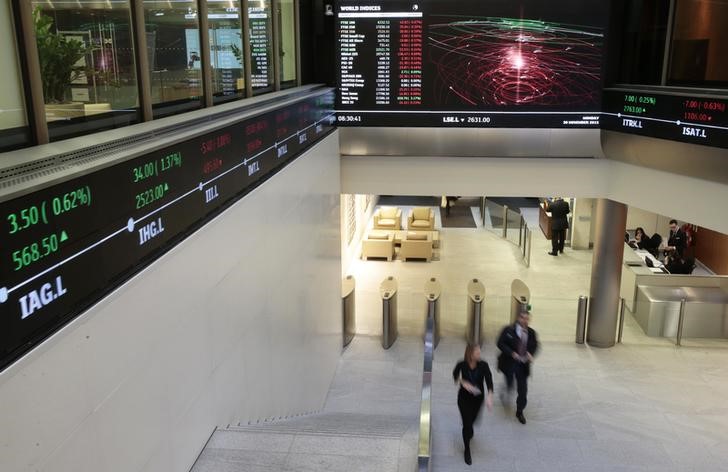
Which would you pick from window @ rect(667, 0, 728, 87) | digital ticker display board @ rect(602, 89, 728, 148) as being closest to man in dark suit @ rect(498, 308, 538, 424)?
digital ticker display board @ rect(602, 89, 728, 148)

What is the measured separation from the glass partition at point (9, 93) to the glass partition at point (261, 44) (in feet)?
12.3

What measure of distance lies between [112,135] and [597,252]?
10.1m

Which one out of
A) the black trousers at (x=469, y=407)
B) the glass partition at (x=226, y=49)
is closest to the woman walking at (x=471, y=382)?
the black trousers at (x=469, y=407)

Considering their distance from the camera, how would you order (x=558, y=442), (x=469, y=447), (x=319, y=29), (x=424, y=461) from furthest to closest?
(x=319, y=29) < (x=558, y=442) < (x=469, y=447) < (x=424, y=461)

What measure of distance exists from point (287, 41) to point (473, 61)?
Answer: 2.77m

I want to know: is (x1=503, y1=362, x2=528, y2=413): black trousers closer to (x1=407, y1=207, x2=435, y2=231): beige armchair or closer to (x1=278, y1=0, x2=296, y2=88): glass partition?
(x1=278, y1=0, x2=296, y2=88): glass partition

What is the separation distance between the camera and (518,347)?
24.8 feet

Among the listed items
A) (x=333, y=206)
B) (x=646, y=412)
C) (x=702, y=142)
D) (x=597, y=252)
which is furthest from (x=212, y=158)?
(x=597, y=252)

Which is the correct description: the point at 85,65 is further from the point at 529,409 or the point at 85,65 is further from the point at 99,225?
the point at 529,409

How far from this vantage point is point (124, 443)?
10.7 ft

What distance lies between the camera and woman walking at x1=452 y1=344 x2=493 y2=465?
265 inches

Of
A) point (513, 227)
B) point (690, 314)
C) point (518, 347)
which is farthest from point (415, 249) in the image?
point (518, 347)

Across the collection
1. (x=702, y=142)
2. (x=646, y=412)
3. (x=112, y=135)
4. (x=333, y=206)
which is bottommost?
(x=646, y=412)

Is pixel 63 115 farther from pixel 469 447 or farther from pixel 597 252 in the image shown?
pixel 597 252
